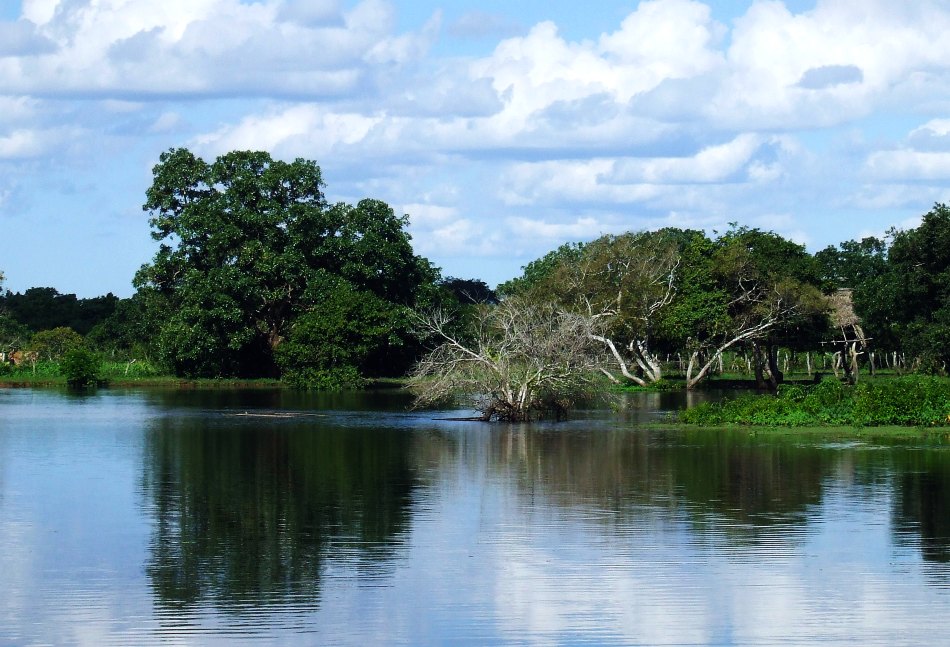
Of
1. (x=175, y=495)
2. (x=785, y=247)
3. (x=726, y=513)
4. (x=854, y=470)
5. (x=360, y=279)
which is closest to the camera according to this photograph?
(x=726, y=513)

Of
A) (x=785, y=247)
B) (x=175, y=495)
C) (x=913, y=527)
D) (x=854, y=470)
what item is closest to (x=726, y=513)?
(x=913, y=527)

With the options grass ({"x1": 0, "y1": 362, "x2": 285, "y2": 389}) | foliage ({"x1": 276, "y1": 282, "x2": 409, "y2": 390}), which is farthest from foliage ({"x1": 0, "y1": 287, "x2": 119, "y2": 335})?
foliage ({"x1": 276, "y1": 282, "x2": 409, "y2": 390})

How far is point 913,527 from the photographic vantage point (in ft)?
67.9

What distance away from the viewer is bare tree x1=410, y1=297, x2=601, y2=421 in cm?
4162

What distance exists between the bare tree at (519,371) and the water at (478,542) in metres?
5.56

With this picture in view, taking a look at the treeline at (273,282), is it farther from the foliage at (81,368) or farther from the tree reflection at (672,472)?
the tree reflection at (672,472)

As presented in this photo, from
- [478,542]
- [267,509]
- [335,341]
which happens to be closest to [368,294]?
[335,341]

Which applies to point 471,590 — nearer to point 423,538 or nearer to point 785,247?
point 423,538

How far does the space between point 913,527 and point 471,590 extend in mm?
8356

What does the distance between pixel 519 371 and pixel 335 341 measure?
28.9m

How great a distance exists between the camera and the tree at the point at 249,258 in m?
72.2

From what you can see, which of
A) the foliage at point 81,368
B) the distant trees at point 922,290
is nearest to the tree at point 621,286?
the distant trees at point 922,290

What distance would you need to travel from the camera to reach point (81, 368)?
7431 centimetres

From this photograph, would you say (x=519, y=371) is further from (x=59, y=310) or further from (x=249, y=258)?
(x=59, y=310)
